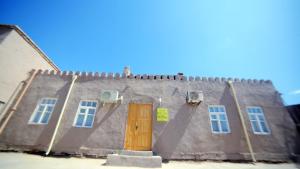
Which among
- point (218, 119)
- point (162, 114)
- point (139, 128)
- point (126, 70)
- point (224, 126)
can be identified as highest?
point (126, 70)

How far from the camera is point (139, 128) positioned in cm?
838

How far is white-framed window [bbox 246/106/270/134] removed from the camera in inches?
329

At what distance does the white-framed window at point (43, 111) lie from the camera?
850cm

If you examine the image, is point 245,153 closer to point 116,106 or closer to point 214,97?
point 214,97

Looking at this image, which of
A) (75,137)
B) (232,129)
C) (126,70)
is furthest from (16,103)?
(232,129)

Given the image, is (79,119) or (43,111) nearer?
(79,119)

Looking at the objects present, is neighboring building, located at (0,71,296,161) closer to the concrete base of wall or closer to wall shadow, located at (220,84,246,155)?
wall shadow, located at (220,84,246,155)

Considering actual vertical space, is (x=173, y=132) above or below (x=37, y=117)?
below

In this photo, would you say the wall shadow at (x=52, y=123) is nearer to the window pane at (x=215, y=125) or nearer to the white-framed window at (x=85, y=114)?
the white-framed window at (x=85, y=114)

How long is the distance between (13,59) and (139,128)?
25.1 feet

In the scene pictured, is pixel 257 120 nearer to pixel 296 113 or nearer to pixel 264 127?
pixel 264 127

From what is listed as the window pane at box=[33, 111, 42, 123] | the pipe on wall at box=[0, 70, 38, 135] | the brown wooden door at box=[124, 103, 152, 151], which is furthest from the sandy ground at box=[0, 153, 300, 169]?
the window pane at box=[33, 111, 42, 123]

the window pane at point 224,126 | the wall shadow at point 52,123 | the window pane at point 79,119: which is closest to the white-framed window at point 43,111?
the wall shadow at point 52,123

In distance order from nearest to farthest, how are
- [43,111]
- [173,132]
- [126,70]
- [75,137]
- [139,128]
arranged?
[75,137], [173,132], [139,128], [43,111], [126,70]
